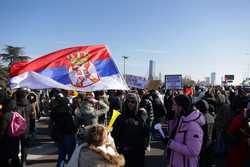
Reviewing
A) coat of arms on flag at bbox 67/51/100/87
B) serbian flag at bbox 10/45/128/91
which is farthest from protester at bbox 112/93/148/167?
coat of arms on flag at bbox 67/51/100/87

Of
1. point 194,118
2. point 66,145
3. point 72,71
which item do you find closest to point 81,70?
point 72,71

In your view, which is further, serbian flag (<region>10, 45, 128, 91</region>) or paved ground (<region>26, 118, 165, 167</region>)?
paved ground (<region>26, 118, 165, 167</region>)

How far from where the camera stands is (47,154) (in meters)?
10.1

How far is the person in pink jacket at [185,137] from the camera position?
15.1ft

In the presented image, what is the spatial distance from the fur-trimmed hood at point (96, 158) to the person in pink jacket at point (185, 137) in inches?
42.0

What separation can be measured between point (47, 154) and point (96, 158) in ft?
21.5

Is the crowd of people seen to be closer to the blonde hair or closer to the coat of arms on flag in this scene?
the blonde hair

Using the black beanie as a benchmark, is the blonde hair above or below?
below

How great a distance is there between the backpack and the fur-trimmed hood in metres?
3.16

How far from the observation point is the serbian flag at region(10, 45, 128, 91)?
755 cm

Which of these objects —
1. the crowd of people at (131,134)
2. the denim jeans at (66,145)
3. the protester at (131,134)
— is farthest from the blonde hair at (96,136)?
the denim jeans at (66,145)

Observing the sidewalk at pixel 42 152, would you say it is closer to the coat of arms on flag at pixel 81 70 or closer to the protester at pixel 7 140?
the protester at pixel 7 140

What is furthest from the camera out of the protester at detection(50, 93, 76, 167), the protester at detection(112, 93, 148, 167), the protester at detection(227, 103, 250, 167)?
the protester at detection(50, 93, 76, 167)

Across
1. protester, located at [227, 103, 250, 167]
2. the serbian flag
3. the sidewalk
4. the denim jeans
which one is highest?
the serbian flag
